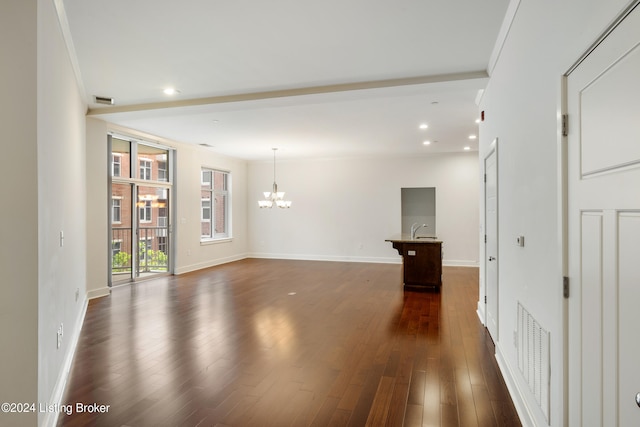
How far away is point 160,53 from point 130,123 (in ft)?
10.3

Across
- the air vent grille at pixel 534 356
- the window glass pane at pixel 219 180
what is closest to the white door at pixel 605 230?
the air vent grille at pixel 534 356

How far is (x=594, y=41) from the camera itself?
4.26 ft

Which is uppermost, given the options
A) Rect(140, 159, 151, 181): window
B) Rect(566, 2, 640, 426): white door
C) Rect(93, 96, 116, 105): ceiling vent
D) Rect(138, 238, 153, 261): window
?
Rect(93, 96, 116, 105): ceiling vent

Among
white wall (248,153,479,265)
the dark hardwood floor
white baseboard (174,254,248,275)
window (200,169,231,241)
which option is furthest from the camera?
window (200,169,231,241)

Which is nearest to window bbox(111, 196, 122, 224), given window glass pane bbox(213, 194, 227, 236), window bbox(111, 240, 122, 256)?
window bbox(111, 240, 122, 256)

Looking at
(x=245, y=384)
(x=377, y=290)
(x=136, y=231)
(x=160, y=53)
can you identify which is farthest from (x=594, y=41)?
(x=136, y=231)

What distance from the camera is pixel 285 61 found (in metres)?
3.77

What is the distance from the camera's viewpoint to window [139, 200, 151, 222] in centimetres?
728

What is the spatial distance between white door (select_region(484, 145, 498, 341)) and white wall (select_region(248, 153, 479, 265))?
16.8 feet

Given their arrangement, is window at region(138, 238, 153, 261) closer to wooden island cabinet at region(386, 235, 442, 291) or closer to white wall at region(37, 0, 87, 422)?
white wall at region(37, 0, 87, 422)

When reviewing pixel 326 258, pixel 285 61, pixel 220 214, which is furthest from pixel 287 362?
pixel 220 214

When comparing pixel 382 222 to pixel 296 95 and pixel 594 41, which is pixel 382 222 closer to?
pixel 296 95

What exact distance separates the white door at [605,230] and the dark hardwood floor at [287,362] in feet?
3.82

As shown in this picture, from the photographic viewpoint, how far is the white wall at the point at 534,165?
1640 mm
